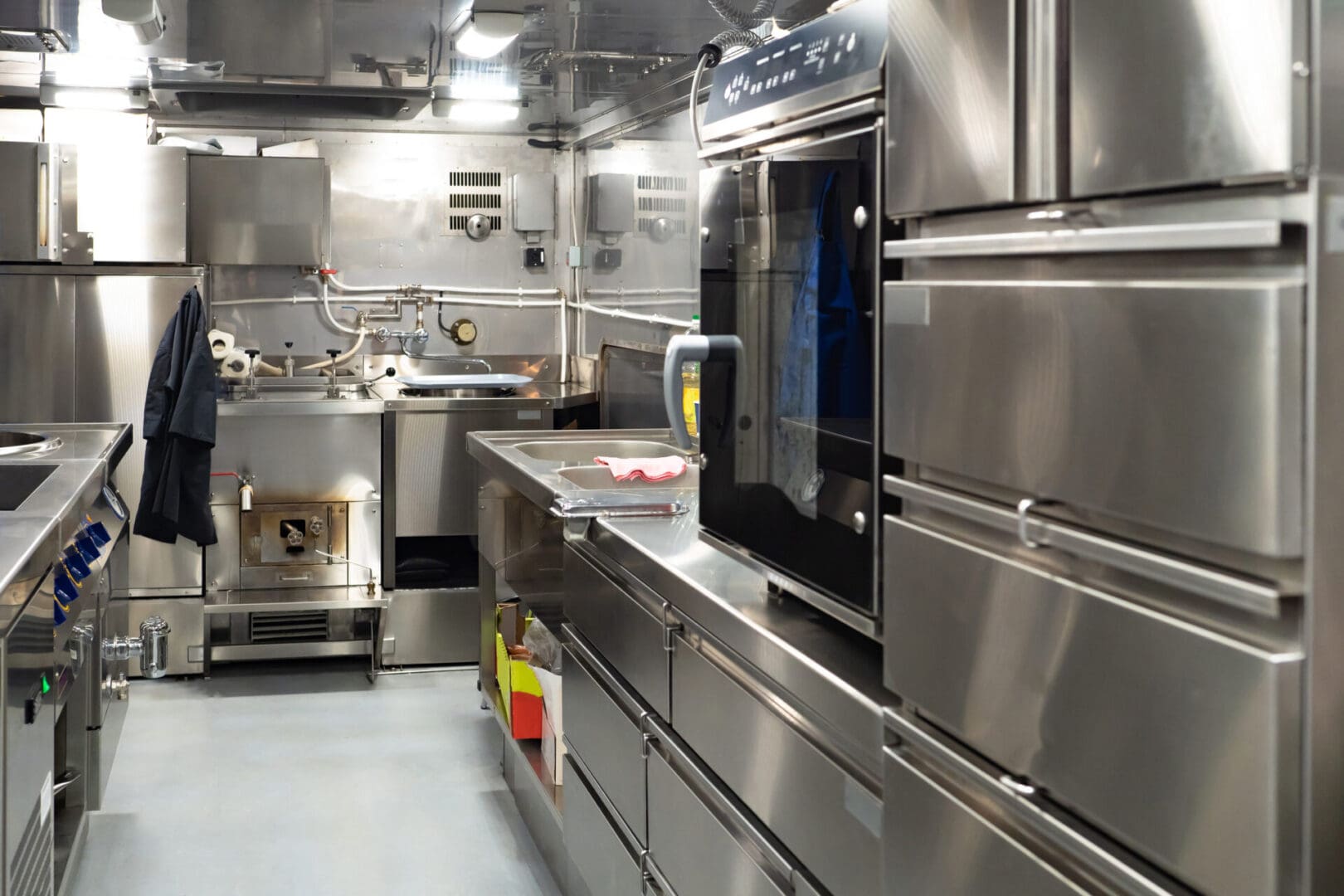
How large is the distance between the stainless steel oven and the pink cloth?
1098 millimetres

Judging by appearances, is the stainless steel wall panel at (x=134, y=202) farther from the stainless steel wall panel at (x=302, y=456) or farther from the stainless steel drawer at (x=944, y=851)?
the stainless steel drawer at (x=944, y=851)

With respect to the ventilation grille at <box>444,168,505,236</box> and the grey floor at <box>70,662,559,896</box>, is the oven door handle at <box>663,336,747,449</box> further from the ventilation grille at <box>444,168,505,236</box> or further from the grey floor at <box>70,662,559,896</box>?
the ventilation grille at <box>444,168,505,236</box>

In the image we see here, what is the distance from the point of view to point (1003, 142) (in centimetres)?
113

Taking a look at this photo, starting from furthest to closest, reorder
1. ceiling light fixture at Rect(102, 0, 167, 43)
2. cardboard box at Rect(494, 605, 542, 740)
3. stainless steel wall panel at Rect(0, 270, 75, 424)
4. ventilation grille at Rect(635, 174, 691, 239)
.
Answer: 1. stainless steel wall panel at Rect(0, 270, 75, 424)
2. ventilation grille at Rect(635, 174, 691, 239)
3. cardboard box at Rect(494, 605, 542, 740)
4. ceiling light fixture at Rect(102, 0, 167, 43)

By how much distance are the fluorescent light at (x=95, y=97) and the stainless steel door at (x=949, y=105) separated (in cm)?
444

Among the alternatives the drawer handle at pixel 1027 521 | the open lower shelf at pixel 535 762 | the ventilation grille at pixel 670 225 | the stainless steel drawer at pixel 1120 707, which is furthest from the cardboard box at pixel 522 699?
the drawer handle at pixel 1027 521

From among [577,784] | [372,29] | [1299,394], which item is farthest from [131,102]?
[1299,394]

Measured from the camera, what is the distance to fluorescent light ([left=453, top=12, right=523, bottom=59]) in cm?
363

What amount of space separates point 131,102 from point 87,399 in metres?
1.20

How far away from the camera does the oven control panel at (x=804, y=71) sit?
1.41m

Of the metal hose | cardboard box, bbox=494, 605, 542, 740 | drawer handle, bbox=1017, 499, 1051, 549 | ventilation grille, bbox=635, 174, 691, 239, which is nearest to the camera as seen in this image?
drawer handle, bbox=1017, 499, 1051, 549

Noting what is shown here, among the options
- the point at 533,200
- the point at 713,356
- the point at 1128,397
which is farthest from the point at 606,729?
the point at 533,200

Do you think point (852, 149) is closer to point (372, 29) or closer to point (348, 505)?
A: point (372, 29)

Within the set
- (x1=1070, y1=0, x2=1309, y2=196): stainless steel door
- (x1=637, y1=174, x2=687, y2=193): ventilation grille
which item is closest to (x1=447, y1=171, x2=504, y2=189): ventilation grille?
(x1=637, y1=174, x2=687, y2=193): ventilation grille
